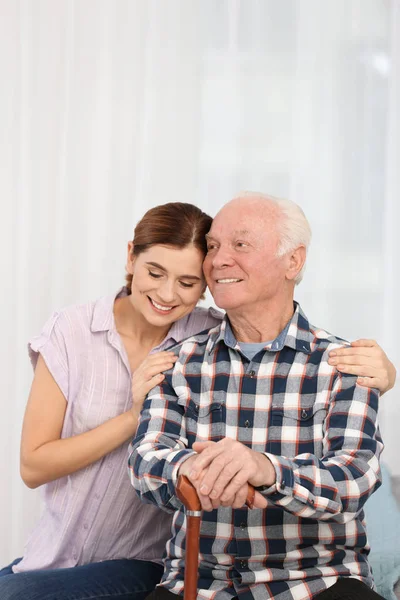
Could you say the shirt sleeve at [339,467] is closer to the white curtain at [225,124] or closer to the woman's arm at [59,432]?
the woman's arm at [59,432]

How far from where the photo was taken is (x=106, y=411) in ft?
6.93

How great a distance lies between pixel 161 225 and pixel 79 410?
1.71ft

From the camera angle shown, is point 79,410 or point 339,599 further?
point 79,410

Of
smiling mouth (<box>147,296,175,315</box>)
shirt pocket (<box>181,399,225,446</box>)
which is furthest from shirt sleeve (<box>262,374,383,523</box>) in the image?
smiling mouth (<box>147,296,175,315</box>)

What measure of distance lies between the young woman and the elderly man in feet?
0.33

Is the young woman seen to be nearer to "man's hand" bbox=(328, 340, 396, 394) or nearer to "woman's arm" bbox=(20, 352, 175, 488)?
"woman's arm" bbox=(20, 352, 175, 488)

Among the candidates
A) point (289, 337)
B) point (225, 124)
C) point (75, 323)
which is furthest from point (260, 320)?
point (225, 124)

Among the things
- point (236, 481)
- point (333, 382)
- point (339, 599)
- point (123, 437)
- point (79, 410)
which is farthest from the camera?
point (79, 410)

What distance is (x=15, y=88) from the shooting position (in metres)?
3.22

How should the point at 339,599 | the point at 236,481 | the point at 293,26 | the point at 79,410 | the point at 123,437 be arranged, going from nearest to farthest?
1. the point at 236,481
2. the point at 339,599
3. the point at 123,437
4. the point at 79,410
5. the point at 293,26

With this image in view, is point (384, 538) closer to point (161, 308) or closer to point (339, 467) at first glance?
point (339, 467)

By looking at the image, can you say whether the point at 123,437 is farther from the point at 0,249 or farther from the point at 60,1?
the point at 60,1

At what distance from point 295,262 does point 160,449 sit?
55 cm

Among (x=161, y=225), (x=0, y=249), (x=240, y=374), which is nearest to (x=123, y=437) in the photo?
(x=240, y=374)
